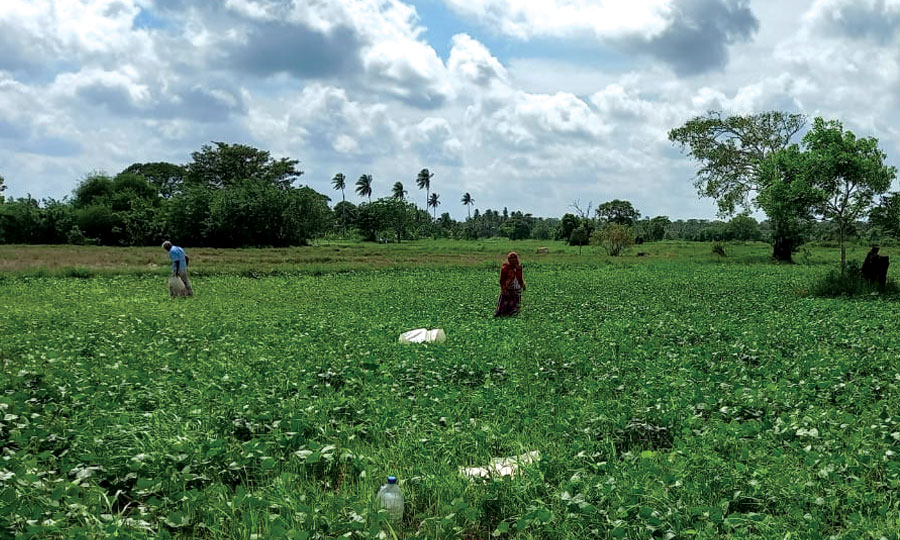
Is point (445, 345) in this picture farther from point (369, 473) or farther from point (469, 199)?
point (469, 199)

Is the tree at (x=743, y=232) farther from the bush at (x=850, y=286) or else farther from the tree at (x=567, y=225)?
the bush at (x=850, y=286)

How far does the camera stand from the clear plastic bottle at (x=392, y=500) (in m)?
5.02

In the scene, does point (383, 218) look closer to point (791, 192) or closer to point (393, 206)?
point (393, 206)

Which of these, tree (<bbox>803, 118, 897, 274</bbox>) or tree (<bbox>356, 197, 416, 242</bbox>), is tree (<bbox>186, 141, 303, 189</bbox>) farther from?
tree (<bbox>803, 118, 897, 274</bbox>)

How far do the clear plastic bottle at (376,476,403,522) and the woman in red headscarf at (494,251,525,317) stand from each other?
480 inches

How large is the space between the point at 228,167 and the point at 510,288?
269 feet

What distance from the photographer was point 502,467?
19.9ft

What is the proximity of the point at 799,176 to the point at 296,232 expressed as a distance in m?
61.7

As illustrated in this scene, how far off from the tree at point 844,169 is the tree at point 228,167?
7825cm

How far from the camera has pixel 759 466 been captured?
5.54m

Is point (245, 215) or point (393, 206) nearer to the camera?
point (245, 215)

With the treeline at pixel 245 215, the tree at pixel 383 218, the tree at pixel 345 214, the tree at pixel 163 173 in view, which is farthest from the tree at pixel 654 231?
the tree at pixel 163 173

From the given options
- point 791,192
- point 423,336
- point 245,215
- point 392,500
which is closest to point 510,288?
point 423,336

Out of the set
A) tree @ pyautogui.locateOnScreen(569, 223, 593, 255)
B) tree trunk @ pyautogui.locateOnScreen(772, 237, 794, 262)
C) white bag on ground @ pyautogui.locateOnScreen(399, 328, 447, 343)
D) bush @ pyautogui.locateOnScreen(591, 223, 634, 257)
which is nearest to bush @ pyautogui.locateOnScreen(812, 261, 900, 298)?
white bag on ground @ pyautogui.locateOnScreen(399, 328, 447, 343)
